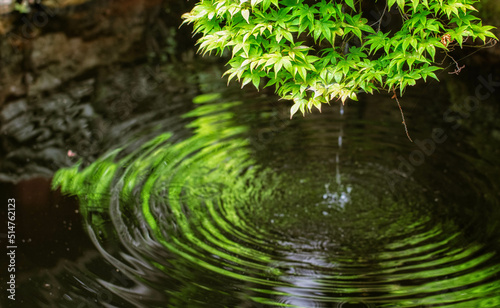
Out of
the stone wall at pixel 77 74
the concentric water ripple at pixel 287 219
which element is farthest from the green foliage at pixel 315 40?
the stone wall at pixel 77 74

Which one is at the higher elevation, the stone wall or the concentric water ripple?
the stone wall

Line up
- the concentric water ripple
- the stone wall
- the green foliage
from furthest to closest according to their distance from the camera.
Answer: the stone wall
the concentric water ripple
the green foliage

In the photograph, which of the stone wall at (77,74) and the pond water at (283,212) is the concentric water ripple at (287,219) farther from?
the stone wall at (77,74)

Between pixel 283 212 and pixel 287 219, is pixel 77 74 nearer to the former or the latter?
pixel 283 212

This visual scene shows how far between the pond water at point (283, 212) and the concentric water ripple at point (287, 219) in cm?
2

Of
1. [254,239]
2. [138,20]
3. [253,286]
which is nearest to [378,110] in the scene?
[254,239]

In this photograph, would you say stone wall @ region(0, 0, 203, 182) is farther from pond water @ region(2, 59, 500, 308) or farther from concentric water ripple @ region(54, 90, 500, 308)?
concentric water ripple @ region(54, 90, 500, 308)

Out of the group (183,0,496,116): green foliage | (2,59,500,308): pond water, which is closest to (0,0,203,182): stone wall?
(2,59,500,308): pond water

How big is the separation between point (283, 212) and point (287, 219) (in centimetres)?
13

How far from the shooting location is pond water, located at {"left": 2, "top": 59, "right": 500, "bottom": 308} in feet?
13.6

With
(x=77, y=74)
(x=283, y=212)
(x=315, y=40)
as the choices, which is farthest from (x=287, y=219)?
(x=77, y=74)

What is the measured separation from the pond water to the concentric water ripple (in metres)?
0.02

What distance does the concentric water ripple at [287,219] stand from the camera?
13.6ft

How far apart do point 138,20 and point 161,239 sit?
264 inches
